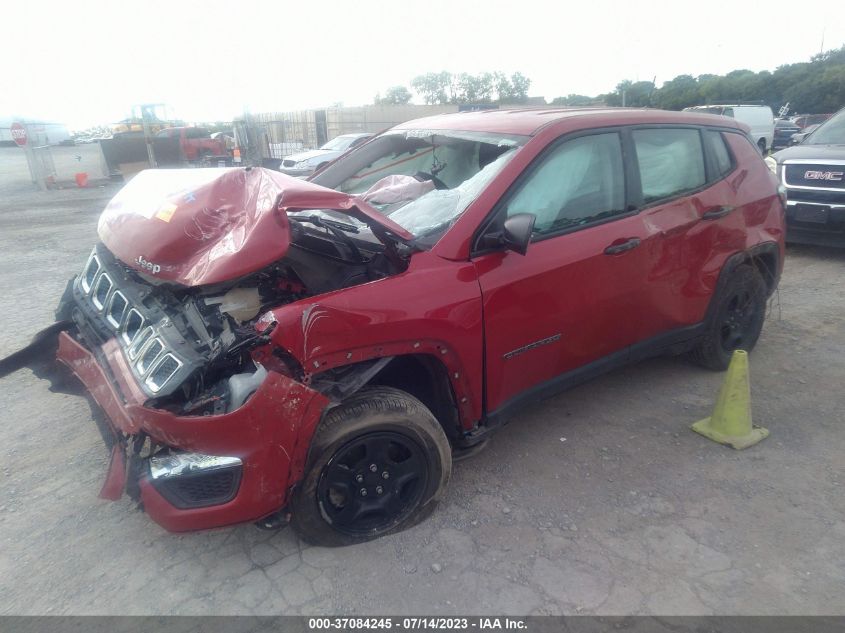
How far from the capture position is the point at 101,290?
3152 mm

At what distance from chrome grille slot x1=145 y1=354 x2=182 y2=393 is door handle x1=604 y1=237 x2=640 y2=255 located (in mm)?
2198

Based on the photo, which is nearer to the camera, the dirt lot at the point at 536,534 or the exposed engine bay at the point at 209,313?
the exposed engine bay at the point at 209,313

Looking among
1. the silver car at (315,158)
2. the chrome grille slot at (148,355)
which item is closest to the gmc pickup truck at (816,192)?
the chrome grille slot at (148,355)

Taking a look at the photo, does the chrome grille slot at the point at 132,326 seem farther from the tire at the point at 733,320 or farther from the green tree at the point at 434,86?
the green tree at the point at 434,86

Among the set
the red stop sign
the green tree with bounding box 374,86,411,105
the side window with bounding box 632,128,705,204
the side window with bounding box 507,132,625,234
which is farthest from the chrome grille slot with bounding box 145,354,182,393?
the green tree with bounding box 374,86,411,105

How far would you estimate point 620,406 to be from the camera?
4004 mm

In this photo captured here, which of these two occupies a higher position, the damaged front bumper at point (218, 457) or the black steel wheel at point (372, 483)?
the damaged front bumper at point (218, 457)

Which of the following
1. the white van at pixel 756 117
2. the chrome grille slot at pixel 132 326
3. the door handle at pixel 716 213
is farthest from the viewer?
the white van at pixel 756 117

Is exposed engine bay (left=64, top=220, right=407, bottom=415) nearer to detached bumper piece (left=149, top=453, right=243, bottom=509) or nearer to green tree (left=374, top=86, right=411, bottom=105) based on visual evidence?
detached bumper piece (left=149, top=453, right=243, bottom=509)

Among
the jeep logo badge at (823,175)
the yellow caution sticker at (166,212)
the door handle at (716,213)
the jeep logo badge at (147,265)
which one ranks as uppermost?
the yellow caution sticker at (166,212)

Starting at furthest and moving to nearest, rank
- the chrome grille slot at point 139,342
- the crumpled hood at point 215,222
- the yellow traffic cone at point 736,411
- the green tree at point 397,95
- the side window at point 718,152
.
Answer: the green tree at point 397,95, the side window at point 718,152, the yellow traffic cone at point 736,411, the chrome grille slot at point 139,342, the crumpled hood at point 215,222

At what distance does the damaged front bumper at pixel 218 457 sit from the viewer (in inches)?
90.5

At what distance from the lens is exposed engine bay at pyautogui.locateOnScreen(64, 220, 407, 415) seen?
2.36m

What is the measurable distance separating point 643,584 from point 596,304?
4.57ft
